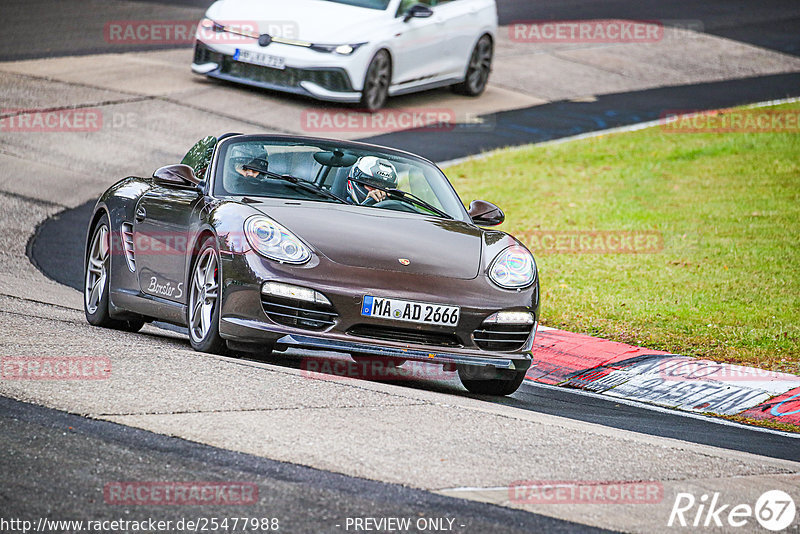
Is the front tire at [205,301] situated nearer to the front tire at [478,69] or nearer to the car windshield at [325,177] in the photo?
the car windshield at [325,177]

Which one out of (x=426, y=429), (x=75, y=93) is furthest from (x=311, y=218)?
(x=75, y=93)

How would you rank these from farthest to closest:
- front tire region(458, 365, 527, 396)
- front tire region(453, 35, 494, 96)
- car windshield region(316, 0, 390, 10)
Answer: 1. front tire region(453, 35, 494, 96)
2. car windshield region(316, 0, 390, 10)
3. front tire region(458, 365, 527, 396)

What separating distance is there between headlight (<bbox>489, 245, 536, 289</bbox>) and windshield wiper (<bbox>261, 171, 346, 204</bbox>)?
1072mm

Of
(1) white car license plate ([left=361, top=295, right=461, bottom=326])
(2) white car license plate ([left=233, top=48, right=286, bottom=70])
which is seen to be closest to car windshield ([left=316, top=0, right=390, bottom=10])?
(2) white car license plate ([left=233, top=48, right=286, bottom=70])

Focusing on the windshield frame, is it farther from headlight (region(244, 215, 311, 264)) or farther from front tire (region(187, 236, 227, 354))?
headlight (region(244, 215, 311, 264))

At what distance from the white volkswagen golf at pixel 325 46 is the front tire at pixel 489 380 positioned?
31.0 feet

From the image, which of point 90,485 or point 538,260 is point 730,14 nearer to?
point 538,260

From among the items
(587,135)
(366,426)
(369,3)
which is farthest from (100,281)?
(587,135)

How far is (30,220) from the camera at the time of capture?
41.2 feet

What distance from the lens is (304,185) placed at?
25.4 feet

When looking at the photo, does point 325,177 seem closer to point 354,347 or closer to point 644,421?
point 354,347

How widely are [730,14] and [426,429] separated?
2620 centimetres

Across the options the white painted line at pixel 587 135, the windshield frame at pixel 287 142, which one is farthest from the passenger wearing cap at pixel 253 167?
the white painted line at pixel 587 135

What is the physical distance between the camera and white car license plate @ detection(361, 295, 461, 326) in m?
6.72
